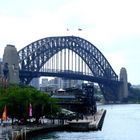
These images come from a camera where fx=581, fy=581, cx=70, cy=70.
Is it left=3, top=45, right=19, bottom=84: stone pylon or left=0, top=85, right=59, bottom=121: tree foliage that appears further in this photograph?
left=3, top=45, right=19, bottom=84: stone pylon

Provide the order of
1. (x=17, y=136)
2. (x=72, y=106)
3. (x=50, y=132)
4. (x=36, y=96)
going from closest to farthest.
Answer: (x=17, y=136) < (x=50, y=132) < (x=36, y=96) < (x=72, y=106)

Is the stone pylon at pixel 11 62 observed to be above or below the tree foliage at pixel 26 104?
above

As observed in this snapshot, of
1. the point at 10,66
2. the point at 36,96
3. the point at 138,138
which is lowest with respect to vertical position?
the point at 138,138

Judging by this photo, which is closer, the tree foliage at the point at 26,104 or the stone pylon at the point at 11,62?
the tree foliage at the point at 26,104

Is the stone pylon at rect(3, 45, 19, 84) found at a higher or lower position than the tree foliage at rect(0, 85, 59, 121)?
higher

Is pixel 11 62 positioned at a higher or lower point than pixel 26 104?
higher

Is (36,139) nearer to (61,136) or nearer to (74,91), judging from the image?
(61,136)

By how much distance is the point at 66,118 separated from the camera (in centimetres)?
10112

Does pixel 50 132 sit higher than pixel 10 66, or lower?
lower

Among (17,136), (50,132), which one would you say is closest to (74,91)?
(50,132)

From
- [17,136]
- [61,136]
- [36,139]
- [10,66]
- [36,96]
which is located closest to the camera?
[17,136]

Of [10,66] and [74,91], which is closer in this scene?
[74,91]

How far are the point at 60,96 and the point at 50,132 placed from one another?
4922 centimetres

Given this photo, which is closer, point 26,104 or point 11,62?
point 26,104
